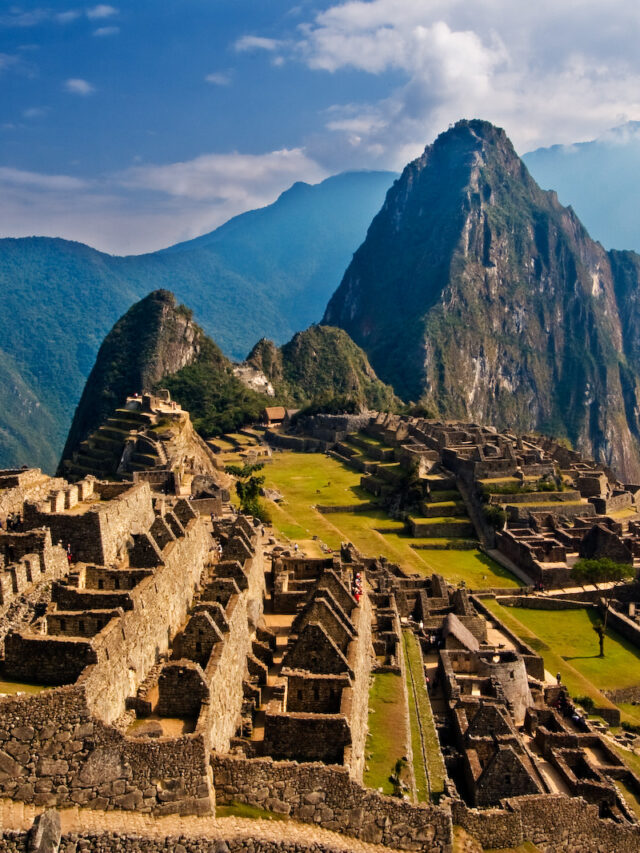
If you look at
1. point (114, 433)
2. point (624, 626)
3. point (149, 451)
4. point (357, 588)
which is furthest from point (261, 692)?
point (114, 433)

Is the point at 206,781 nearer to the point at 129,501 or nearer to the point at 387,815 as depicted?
the point at 387,815

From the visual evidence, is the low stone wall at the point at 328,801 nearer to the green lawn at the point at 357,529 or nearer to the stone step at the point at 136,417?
the green lawn at the point at 357,529

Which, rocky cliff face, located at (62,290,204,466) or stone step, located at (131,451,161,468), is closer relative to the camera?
stone step, located at (131,451,161,468)

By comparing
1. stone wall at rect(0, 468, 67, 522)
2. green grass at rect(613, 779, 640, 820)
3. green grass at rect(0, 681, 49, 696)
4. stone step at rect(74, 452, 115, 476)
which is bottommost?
green grass at rect(613, 779, 640, 820)

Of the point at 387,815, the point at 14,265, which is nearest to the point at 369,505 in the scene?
the point at 387,815

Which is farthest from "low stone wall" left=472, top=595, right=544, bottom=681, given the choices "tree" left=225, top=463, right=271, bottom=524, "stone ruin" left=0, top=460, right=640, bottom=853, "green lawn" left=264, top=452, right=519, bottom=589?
"tree" left=225, top=463, right=271, bottom=524

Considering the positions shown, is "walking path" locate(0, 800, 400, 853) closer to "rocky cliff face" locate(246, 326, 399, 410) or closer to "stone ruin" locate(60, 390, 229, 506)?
"stone ruin" locate(60, 390, 229, 506)
